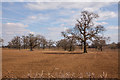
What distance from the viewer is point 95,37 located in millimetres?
32594

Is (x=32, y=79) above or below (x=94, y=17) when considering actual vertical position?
below

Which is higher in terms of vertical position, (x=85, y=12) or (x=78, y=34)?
(x=85, y=12)

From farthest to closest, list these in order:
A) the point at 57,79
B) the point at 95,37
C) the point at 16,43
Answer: the point at 16,43 → the point at 95,37 → the point at 57,79

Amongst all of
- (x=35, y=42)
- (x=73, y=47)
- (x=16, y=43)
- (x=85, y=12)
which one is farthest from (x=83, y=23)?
(x=16, y=43)

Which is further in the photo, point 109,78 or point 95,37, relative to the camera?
point 95,37

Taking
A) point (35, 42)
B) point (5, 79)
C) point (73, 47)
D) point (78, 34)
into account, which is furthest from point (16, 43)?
point (5, 79)

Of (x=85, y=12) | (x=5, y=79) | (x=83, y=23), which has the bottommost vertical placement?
(x=5, y=79)

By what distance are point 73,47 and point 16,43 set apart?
42334 mm

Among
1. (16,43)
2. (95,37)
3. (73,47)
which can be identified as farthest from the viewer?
(16,43)

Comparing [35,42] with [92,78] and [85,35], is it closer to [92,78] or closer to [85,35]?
[85,35]

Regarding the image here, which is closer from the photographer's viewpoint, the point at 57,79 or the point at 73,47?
the point at 57,79

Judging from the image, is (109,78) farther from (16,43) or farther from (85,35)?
(16,43)

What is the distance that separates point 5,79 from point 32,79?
1.21 meters

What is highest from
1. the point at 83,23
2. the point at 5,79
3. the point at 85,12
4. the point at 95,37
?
the point at 85,12
